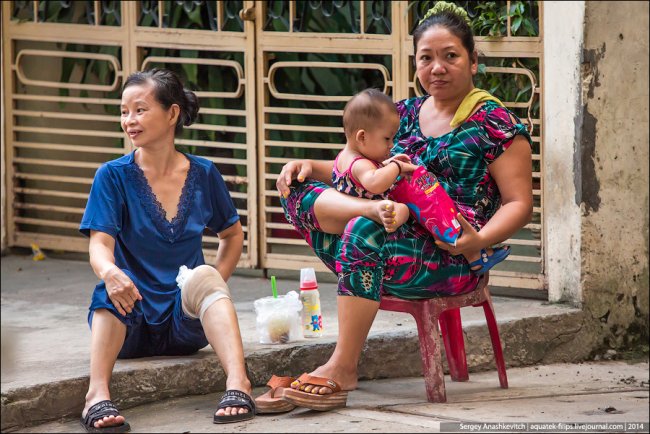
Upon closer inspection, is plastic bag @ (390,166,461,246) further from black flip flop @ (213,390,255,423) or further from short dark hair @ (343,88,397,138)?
black flip flop @ (213,390,255,423)

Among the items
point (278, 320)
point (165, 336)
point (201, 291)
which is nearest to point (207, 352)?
point (165, 336)

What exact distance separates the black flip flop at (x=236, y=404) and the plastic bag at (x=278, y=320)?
666 mm

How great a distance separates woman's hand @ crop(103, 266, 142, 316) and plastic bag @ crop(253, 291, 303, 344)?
2.48 feet

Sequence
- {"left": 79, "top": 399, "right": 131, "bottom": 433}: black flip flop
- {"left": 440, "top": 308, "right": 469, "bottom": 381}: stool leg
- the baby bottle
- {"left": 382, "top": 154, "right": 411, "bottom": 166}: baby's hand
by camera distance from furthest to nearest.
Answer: the baby bottle, {"left": 440, "top": 308, "right": 469, "bottom": 381}: stool leg, {"left": 382, "top": 154, "right": 411, "bottom": 166}: baby's hand, {"left": 79, "top": 399, "right": 131, "bottom": 433}: black flip flop

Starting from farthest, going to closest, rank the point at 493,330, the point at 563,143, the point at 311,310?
the point at 563,143 < the point at 311,310 < the point at 493,330

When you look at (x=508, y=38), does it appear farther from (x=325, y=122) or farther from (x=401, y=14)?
(x=325, y=122)

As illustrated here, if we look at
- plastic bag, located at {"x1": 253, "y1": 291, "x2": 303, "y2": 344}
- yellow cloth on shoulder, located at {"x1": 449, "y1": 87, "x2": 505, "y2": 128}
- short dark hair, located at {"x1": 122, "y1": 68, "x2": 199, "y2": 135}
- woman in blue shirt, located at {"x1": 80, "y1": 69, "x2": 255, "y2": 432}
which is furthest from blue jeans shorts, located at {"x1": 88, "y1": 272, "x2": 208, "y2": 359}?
yellow cloth on shoulder, located at {"x1": 449, "y1": 87, "x2": 505, "y2": 128}

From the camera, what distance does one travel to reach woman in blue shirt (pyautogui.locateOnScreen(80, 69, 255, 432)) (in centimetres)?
377

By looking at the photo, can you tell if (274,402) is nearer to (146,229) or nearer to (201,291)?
(201,291)

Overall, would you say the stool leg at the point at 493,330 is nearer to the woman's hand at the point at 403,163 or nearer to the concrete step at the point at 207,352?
the concrete step at the point at 207,352

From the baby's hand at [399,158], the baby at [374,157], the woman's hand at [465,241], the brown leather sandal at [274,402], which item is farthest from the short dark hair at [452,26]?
the brown leather sandal at [274,402]

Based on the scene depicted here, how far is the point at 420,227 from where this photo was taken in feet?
12.6

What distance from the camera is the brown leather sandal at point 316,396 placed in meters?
3.67

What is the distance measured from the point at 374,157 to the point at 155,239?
0.85 m
